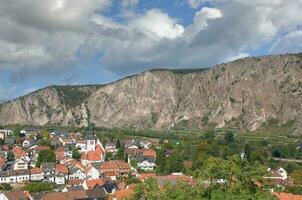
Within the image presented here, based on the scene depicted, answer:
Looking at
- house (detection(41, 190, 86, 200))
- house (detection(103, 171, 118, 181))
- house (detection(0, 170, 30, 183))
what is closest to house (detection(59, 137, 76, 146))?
house (detection(0, 170, 30, 183))

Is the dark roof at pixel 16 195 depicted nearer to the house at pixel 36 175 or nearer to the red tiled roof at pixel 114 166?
the house at pixel 36 175

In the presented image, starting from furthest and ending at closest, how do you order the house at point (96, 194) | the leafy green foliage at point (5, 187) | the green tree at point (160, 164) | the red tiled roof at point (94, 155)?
the red tiled roof at point (94, 155), the green tree at point (160, 164), the leafy green foliage at point (5, 187), the house at point (96, 194)

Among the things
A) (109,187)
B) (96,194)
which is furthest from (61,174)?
(96,194)

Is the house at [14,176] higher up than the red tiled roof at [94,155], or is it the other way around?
the red tiled roof at [94,155]

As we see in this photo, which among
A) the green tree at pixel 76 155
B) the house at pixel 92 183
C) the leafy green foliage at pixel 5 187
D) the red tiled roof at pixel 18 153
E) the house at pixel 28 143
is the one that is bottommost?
the leafy green foliage at pixel 5 187

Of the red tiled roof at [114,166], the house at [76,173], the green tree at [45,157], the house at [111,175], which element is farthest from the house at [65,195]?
the green tree at [45,157]

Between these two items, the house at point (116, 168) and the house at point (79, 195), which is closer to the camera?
the house at point (79, 195)

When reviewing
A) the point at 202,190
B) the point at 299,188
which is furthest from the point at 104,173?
the point at 202,190

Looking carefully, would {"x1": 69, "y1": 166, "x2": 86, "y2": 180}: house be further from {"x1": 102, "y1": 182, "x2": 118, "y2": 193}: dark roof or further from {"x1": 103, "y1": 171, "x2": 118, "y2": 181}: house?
{"x1": 102, "y1": 182, "x2": 118, "y2": 193}: dark roof
